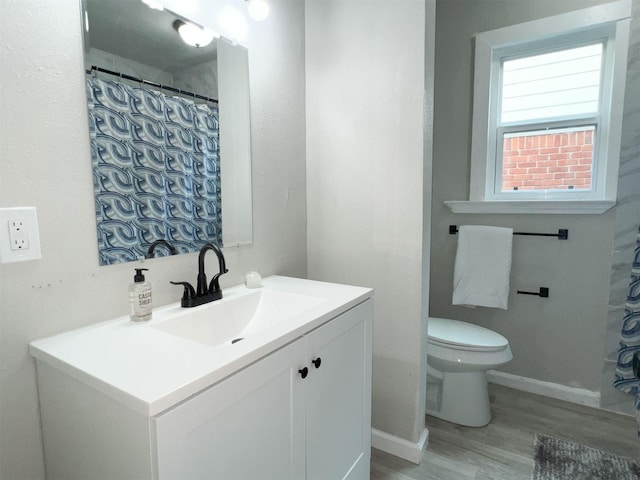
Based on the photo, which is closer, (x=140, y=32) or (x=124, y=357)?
(x=124, y=357)

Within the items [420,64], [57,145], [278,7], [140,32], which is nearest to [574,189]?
[420,64]

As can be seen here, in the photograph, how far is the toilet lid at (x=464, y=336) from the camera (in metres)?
1.83

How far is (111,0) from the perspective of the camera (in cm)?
100

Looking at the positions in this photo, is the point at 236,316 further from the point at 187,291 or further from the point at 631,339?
the point at 631,339

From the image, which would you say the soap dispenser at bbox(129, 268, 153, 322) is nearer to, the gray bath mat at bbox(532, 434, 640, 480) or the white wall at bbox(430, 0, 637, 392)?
the gray bath mat at bbox(532, 434, 640, 480)

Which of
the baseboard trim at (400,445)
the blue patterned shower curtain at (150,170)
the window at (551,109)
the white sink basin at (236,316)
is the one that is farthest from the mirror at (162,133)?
the window at (551,109)

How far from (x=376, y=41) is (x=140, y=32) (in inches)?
37.7

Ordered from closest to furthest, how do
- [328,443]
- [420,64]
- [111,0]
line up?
[111,0] < [328,443] < [420,64]

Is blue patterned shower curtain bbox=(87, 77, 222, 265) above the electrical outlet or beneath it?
above

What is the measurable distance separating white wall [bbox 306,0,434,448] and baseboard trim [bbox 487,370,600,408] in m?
0.91

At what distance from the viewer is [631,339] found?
73.3 inches

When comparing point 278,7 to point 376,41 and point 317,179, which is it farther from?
point 317,179

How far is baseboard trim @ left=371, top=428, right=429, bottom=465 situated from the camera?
64.8 inches

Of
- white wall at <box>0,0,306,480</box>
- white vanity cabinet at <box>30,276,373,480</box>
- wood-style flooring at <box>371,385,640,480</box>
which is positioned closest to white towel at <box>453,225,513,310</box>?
wood-style flooring at <box>371,385,640,480</box>
